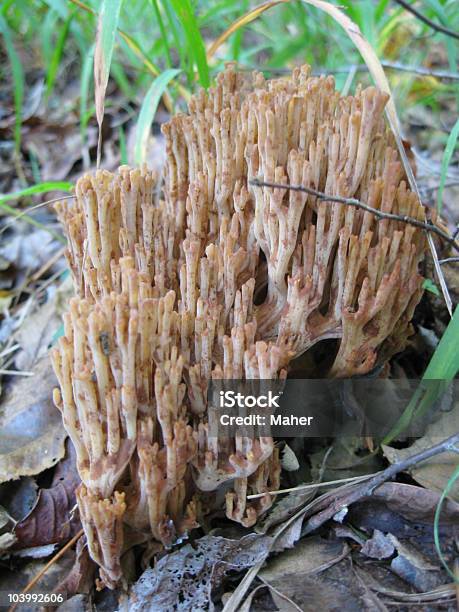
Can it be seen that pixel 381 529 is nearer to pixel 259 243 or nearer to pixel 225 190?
pixel 259 243

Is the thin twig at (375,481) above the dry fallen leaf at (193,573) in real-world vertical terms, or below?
above

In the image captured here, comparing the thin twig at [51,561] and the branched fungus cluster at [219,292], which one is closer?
the branched fungus cluster at [219,292]

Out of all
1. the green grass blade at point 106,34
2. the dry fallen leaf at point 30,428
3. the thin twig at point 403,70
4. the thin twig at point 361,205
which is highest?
the green grass blade at point 106,34

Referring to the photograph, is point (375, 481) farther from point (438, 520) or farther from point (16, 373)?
point (16, 373)

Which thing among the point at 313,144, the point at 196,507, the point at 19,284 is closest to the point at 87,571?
the point at 196,507

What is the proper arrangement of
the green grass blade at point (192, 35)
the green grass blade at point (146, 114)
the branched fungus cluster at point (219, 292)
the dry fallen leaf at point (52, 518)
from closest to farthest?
the branched fungus cluster at point (219, 292) < the dry fallen leaf at point (52, 518) < the green grass blade at point (192, 35) < the green grass blade at point (146, 114)

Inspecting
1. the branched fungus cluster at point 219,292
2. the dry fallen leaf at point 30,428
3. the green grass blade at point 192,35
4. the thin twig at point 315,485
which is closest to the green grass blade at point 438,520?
the thin twig at point 315,485

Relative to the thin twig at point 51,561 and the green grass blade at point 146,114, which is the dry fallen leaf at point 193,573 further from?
the green grass blade at point 146,114
